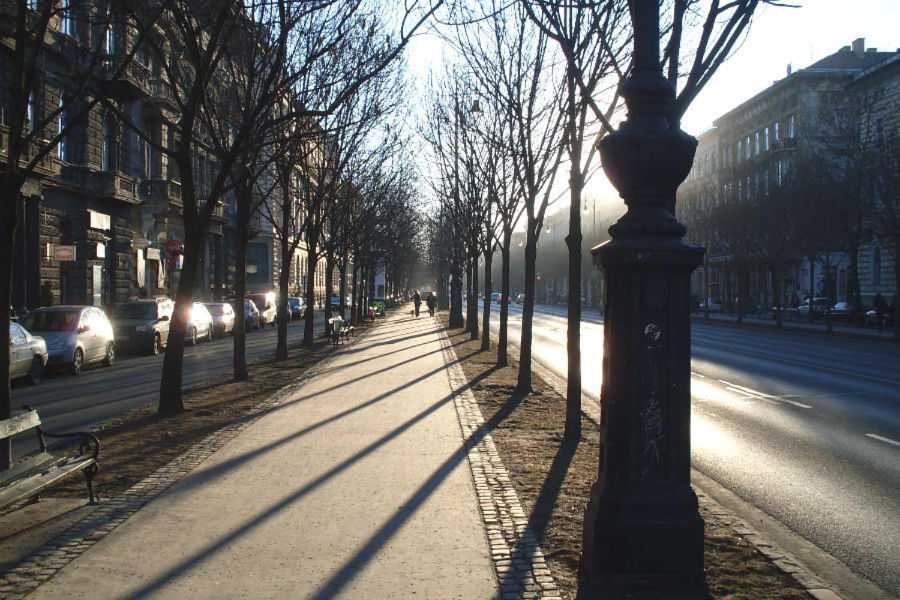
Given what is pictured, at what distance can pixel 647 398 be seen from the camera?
5.11m

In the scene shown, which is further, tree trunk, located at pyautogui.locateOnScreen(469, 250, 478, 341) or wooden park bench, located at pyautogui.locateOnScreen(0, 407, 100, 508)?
tree trunk, located at pyautogui.locateOnScreen(469, 250, 478, 341)

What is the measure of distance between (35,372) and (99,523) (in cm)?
1251

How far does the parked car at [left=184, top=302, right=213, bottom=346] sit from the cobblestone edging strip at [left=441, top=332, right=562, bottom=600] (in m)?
21.3

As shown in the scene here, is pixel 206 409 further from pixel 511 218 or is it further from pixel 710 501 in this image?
pixel 511 218

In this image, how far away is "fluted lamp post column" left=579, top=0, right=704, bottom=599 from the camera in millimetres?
4992

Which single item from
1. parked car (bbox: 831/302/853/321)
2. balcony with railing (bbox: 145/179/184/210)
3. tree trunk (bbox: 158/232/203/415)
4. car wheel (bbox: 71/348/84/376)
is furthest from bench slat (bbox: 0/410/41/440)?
parked car (bbox: 831/302/853/321)

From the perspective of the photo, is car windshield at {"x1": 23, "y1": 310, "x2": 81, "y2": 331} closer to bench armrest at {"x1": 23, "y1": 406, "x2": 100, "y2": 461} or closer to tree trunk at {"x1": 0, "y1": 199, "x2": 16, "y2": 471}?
tree trunk at {"x1": 0, "y1": 199, "x2": 16, "y2": 471}

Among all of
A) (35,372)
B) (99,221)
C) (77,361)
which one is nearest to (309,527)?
(35,372)

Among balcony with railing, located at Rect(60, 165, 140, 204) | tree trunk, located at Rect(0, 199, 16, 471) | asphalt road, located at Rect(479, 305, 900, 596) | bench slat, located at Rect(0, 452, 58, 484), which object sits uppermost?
balcony with railing, located at Rect(60, 165, 140, 204)

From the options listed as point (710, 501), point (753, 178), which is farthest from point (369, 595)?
point (753, 178)

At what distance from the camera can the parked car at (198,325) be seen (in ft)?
100.0

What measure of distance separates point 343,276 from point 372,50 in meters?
23.2

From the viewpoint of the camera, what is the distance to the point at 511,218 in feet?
70.4

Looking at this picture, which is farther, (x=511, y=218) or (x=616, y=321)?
(x=511, y=218)
